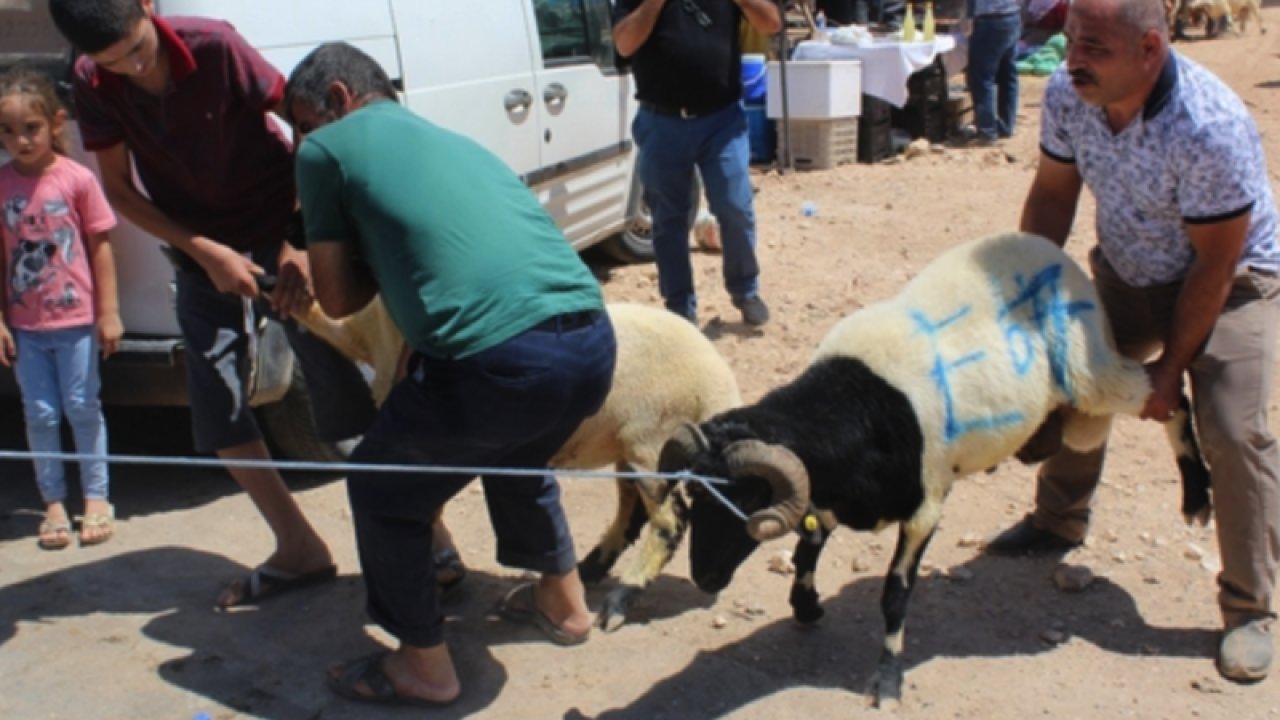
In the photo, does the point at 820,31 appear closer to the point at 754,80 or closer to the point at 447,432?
the point at 754,80

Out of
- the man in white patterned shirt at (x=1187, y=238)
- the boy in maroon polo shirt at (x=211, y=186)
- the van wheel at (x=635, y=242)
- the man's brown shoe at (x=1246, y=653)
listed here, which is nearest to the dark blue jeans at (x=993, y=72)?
the van wheel at (x=635, y=242)

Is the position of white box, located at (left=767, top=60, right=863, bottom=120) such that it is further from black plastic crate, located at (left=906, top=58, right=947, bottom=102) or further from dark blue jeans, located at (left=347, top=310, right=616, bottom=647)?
dark blue jeans, located at (left=347, top=310, right=616, bottom=647)

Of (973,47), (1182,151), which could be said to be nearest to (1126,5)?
(1182,151)

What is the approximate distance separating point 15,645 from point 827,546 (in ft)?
9.69

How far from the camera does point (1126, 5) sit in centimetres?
378

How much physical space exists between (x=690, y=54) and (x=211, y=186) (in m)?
3.23

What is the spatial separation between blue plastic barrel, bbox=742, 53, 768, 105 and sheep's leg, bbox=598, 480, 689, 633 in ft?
28.1

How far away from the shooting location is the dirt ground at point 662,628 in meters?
4.11

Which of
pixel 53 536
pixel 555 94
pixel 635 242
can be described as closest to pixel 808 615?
pixel 53 536

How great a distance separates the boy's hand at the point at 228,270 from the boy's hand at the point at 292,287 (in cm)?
9

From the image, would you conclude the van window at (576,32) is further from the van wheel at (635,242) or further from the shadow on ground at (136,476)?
the shadow on ground at (136,476)

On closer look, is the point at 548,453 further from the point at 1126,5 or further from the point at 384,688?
the point at 1126,5

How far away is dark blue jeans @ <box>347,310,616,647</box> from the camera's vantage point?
11.5ft

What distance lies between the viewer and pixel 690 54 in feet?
22.5
